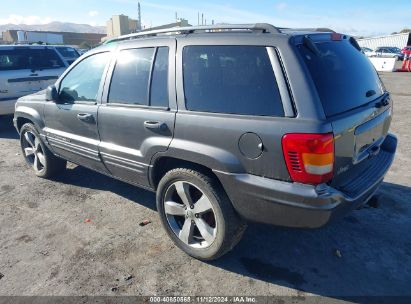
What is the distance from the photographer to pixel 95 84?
371 centimetres

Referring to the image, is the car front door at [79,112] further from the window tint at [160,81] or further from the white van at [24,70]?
the white van at [24,70]

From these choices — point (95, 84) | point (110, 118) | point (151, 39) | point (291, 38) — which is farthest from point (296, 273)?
point (95, 84)

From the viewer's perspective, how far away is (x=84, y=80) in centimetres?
388

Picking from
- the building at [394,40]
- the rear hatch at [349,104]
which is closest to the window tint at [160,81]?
the rear hatch at [349,104]

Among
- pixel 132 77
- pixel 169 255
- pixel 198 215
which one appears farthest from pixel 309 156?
pixel 132 77

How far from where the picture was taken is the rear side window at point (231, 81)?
241cm

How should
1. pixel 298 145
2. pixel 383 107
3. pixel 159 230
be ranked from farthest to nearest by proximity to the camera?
pixel 159 230 → pixel 383 107 → pixel 298 145

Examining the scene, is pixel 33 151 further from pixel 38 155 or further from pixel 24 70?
pixel 24 70

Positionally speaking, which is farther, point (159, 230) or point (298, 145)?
point (159, 230)

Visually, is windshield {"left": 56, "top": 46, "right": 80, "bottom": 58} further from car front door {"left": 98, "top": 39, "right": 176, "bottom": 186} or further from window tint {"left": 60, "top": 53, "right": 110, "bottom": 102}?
car front door {"left": 98, "top": 39, "right": 176, "bottom": 186}

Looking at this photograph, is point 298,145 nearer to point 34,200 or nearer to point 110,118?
point 110,118

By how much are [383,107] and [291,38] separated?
4.05 feet

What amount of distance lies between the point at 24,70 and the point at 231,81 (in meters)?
6.59

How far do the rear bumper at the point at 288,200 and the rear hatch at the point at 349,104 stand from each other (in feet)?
0.34
